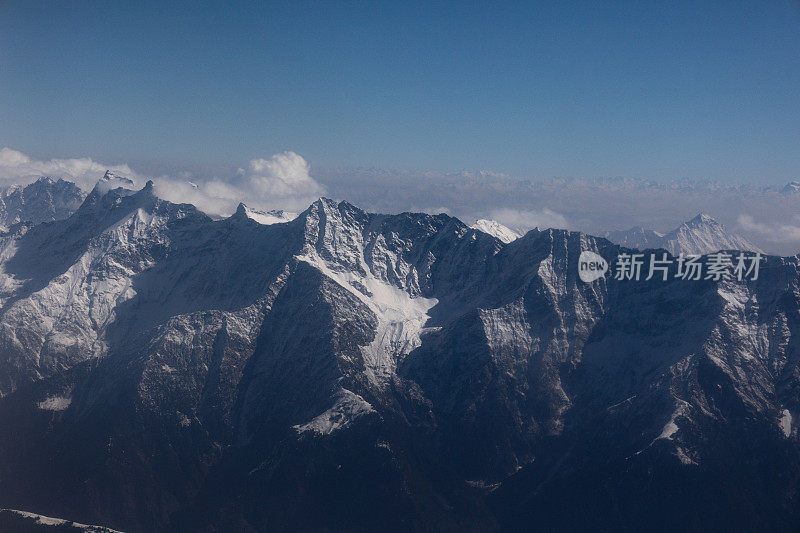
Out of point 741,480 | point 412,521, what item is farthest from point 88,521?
point 741,480

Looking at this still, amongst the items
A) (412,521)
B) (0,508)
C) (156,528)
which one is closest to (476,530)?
(412,521)

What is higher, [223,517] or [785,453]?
[785,453]

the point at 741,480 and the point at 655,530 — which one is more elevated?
the point at 741,480

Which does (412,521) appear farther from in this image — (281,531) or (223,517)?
(223,517)

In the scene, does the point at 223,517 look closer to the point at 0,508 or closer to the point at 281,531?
the point at 281,531

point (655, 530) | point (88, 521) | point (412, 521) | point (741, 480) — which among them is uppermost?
point (741, 480)

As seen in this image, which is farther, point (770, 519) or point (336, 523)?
point (336, 523)

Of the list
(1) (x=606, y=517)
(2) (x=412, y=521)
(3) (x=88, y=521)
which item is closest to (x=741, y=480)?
(1) (x=606, y=517)

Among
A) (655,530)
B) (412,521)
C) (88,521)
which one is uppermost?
(655,530)
